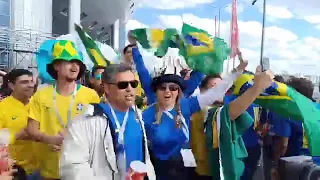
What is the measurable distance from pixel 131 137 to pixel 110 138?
0.17 metres

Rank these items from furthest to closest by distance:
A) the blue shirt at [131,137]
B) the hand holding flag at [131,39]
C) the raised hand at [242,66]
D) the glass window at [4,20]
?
the glass window at [4,20], the hand holding flag at [131,39], the raised hand at [242,66], the blue shirt at [131,137]

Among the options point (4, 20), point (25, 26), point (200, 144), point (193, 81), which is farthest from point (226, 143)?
point (25, 26)

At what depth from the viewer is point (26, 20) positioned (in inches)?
830

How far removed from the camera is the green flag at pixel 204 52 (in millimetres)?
3926

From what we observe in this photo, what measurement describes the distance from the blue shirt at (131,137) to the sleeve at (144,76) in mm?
1121

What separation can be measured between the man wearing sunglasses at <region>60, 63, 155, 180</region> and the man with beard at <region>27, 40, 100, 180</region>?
30.1 inches

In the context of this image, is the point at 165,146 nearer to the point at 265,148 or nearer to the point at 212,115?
the point at 212,115

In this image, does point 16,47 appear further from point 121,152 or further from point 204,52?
point 121,152

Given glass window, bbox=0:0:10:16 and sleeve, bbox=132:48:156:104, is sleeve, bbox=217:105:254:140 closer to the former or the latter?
sleeve, bbox=132:48:156:104

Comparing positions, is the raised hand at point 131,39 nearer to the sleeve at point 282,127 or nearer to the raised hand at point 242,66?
the raised hand at point 242,66

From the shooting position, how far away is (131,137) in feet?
9.30

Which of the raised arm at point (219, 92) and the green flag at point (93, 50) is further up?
the green flag at point (93, 50)

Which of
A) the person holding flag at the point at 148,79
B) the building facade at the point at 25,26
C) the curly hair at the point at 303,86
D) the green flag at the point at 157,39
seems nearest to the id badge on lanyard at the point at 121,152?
the person holding flag at the point at 148,79

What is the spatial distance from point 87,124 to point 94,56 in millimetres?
2839
